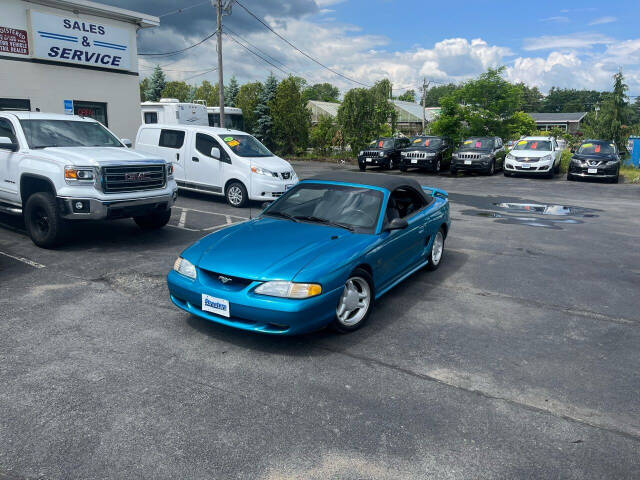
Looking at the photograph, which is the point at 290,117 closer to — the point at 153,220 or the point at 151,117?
the point at 151,117

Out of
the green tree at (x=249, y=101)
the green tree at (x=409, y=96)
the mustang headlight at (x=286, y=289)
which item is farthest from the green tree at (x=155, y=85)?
the green tree at (x=409, y=96)

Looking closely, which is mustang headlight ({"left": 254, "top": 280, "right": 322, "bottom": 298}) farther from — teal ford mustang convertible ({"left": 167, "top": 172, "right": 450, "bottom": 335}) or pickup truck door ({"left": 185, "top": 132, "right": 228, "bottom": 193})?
pickup truck door ({"left": 185, "top": 132, "right": 228, "bottom": 193})

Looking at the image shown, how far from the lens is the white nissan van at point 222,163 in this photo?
12000 millimetres

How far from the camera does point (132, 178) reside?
7938mm

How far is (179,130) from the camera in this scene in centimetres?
1303

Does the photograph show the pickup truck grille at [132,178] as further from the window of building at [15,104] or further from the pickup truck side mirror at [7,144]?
the window of building at [15,104]

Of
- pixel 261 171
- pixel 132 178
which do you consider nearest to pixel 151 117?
pixel 261 171

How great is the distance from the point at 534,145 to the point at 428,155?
4.67 meters

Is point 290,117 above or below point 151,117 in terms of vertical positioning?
above

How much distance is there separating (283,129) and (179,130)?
2465cm

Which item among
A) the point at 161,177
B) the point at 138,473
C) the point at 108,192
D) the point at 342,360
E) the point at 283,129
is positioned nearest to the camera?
the point at 138,473

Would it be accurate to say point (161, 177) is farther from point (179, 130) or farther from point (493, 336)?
point (493, 336)

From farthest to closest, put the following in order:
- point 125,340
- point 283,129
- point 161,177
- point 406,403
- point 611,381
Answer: point 283,129, point 161,177, point 125,340, point 611,381, point 406,403

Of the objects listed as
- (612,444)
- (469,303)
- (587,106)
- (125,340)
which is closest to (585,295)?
(469,303)
